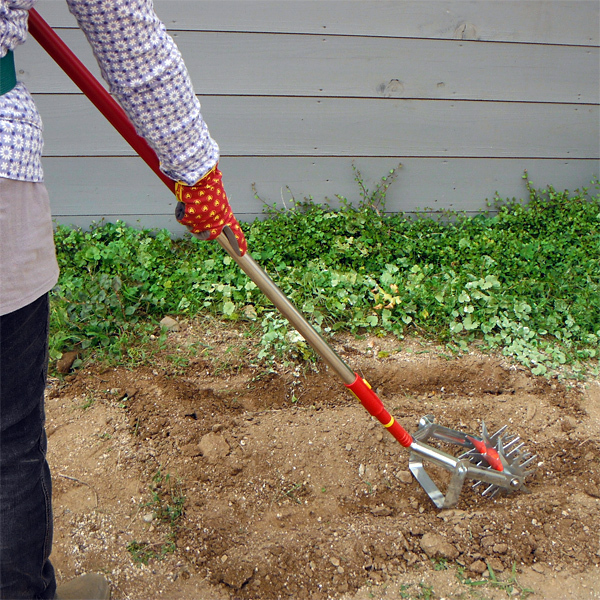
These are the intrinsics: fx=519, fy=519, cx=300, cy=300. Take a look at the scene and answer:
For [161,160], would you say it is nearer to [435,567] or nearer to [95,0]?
[95,0]

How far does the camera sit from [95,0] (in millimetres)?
944

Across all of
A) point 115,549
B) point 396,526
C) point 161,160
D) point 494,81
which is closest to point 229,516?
point 115,549

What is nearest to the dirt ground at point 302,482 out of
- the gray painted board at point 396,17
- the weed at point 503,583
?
the weed at point 503,583

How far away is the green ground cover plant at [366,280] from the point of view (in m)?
2.51

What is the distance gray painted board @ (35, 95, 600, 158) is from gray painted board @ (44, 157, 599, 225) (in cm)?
6

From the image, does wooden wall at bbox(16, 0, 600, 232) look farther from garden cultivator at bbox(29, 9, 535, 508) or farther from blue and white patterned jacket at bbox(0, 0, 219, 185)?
blue and white patterned jacket at bbox(0, 0, 219, 185)

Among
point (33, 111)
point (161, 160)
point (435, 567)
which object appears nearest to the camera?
point (33, 111)

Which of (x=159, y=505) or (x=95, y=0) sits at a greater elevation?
(x=95, y=0)

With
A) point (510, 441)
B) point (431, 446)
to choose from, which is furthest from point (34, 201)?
point (510, 441)

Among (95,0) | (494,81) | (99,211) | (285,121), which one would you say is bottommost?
(99,211)

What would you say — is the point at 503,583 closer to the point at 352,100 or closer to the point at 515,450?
the point at 515,450

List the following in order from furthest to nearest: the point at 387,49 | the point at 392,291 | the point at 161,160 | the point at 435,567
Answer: the point at 387,49
the point at 392,291
the point at 435,567
the point at 161,160

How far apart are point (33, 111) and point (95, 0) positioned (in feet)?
0.76

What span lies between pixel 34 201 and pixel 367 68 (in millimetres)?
2527
